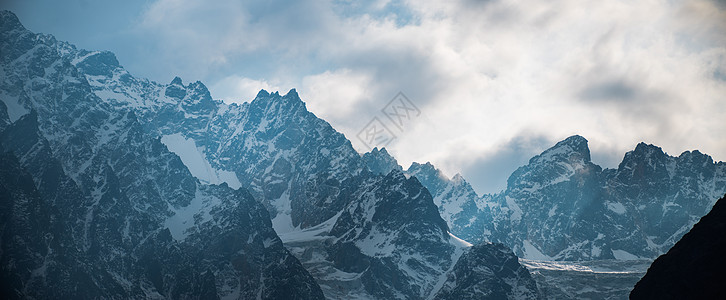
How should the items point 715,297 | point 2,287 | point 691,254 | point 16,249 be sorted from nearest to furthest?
point 715,297
point 691,254
point 2,287
point 16,249

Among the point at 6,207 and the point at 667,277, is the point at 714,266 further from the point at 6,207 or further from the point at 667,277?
the point at 6,207

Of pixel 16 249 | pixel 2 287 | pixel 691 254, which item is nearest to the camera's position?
pixel 691 254

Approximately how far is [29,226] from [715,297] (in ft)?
611

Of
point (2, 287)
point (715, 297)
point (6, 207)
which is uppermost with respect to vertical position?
point (6, 207)

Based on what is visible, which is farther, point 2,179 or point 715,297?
point 2,179

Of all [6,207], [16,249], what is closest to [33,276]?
[16,249]

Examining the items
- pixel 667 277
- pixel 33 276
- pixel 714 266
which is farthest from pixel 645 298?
pixel 33 276

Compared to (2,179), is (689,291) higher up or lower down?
lower down

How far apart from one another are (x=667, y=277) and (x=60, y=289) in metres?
176

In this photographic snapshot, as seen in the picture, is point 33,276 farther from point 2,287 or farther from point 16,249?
point 2,287

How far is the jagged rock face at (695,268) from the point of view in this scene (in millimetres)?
61344

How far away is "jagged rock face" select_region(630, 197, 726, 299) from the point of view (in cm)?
6134

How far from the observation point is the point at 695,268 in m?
63.9

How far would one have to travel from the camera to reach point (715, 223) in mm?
66250
